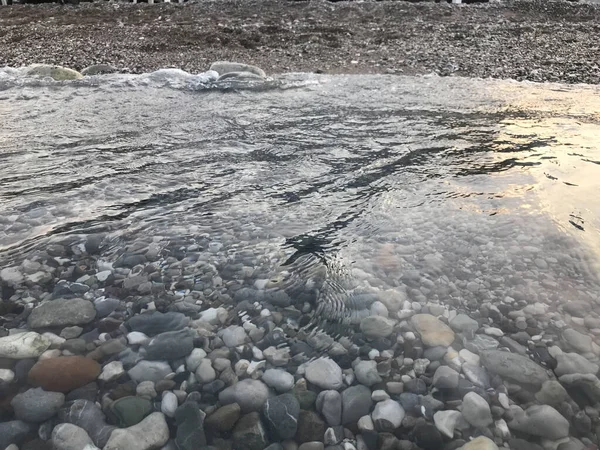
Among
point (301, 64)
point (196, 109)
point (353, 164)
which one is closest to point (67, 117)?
point (196, 109)

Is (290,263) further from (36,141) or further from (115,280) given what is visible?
(36,141)

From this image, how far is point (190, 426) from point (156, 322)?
1.99ft

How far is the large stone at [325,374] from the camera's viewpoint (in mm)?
1609

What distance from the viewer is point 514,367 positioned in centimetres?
167

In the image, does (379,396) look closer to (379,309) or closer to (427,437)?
(427,437)

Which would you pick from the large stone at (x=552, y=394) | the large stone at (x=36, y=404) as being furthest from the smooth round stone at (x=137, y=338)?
the large stone at (x=552, y=394)

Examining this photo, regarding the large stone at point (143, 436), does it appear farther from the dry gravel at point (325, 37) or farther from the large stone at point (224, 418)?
the dry gravel at point (325, 37)

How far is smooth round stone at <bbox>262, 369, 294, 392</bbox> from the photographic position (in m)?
1.60

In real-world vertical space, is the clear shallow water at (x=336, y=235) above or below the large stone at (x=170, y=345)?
below

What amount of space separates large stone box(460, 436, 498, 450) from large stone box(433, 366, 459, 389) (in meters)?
0.22

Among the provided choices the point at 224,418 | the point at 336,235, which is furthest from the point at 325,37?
the point at 224,418

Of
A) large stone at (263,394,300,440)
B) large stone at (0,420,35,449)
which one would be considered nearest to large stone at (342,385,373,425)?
large stone at (263,394,300,440)

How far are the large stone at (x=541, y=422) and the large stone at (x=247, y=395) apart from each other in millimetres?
879

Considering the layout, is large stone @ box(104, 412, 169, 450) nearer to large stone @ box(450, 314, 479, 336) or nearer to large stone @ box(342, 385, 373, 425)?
large stone @ box(342, 385, 373, 425)
